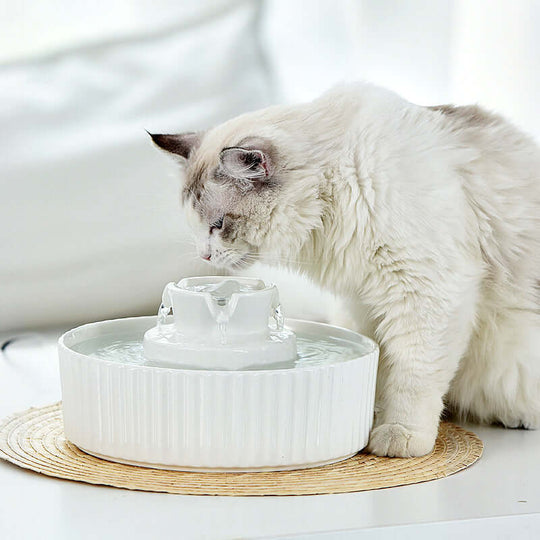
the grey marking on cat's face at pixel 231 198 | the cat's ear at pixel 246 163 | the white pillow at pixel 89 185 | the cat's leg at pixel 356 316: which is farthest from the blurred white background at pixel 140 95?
the cat's ear at pixel 246 163

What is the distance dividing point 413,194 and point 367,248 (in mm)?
94

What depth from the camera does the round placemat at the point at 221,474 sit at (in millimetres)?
985

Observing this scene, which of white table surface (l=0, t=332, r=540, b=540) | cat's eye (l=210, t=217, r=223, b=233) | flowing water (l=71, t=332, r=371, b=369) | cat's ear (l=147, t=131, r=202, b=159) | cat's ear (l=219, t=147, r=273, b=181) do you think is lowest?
white table surface (l=0, t=332, r=540, b=540)

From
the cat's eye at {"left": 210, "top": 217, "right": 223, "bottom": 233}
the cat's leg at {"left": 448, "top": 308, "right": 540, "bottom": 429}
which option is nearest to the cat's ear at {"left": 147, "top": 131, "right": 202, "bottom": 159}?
the cat's eye at {"left": 210, "top": 217, "right": 223, "bottom": 233}

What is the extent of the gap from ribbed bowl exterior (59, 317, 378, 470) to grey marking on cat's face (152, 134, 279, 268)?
10.5 inches

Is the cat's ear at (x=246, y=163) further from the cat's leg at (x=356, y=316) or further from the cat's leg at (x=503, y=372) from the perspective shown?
the cat's leg at (x=503, y=372)

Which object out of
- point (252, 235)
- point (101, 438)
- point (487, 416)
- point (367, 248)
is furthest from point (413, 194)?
point (101, 438)

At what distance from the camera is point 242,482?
997mm

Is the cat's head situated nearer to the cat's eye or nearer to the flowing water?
the cat's eye

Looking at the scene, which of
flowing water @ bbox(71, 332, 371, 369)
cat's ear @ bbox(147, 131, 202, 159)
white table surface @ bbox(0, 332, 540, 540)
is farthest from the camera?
cat's ear @ bbox(147, 131, 202, 159)

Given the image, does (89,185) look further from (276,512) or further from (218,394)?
(276,512)

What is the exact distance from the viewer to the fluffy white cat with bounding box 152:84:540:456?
3.81ft

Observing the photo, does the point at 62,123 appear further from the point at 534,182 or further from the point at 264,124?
the point at 534,182

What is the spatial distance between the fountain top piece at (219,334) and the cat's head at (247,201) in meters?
0.14
